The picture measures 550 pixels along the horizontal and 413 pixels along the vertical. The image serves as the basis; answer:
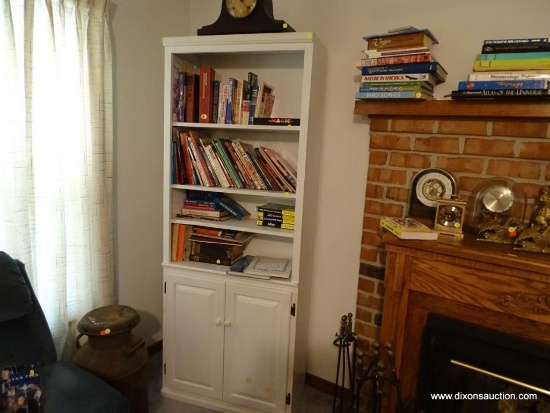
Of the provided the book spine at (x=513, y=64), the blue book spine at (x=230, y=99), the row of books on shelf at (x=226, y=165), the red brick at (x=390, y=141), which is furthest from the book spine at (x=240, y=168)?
the book spine at (x=513, y=64)

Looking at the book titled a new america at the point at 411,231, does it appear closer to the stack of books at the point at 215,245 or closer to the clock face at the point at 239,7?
the stack of books at the point at 215,245

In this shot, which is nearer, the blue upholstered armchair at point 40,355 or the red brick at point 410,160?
the blue upholstered armchair at point 40,355

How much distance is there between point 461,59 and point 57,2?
1.74m

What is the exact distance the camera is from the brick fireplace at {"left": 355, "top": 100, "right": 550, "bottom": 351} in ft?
4.74

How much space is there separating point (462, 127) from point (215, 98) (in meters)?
1.16

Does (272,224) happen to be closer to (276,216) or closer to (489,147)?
(276,216)

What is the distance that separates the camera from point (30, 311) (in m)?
1.41

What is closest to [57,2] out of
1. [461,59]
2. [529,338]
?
[461,59]

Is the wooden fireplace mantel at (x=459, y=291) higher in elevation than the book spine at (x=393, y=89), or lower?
lower

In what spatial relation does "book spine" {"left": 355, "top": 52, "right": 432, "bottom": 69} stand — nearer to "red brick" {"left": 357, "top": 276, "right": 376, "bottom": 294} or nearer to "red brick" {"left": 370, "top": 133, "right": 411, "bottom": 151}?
"red brick" {"left": 370, "top": 133, "right": 411, "bottom": 151}

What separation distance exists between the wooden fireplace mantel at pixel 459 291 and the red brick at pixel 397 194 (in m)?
0.33

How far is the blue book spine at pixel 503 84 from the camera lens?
127 cm

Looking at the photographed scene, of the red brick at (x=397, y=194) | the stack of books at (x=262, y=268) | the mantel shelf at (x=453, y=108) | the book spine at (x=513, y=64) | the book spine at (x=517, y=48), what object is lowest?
the stack of books at (x=262, y=268)

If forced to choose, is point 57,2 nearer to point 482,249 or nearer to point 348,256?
point 348,256
